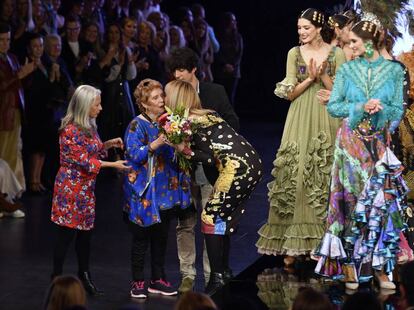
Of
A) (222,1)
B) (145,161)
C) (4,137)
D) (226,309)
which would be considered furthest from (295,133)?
(222,1)

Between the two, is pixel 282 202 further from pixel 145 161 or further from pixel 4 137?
pixel 4 137

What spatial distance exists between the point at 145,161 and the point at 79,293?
2.38 metres

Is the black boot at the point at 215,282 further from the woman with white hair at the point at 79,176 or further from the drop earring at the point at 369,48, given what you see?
the drop earring at the point at 369,48

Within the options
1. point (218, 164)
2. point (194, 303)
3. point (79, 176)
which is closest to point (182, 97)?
point (218, 164)

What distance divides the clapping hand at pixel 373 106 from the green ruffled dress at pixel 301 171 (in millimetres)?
918

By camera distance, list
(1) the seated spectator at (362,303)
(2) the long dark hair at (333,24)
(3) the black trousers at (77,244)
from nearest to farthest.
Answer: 1. (1) the seated spectator at (362,303)
2. (3) the black trousers at (77,244)
3. (2) the long dark hair at (333,24)

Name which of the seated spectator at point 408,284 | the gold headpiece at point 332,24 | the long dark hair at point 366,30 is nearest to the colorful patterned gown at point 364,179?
the long dark hair at point 366,30

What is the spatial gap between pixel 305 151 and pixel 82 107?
1.58 m

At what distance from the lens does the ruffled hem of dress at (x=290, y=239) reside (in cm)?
830

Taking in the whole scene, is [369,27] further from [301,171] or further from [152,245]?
[152,245]

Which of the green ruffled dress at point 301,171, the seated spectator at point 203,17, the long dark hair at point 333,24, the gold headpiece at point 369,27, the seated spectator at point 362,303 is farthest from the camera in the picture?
the seated spectator at point 203,17

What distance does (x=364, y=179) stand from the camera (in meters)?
7.71

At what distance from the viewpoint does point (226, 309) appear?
544 cm

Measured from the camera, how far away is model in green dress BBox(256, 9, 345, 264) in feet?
27.4
